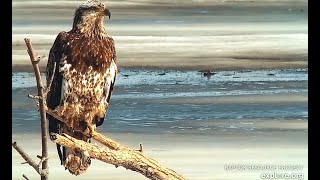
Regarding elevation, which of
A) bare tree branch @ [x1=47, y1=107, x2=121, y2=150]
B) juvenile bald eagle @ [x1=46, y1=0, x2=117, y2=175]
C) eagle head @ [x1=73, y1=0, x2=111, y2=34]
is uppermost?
eagle head @ [x1=73, y1=0, x2=111, y2=34]

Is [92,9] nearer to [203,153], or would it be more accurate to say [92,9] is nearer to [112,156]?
[112,156]

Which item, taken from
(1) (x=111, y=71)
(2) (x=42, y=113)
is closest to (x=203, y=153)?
(1) (x=111, y=71)

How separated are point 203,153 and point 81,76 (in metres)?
0.54

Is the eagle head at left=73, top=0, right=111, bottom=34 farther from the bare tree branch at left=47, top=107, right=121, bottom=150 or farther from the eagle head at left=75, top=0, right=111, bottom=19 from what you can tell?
the bare tree branch at left=47, top=107, right=121, bottom=150

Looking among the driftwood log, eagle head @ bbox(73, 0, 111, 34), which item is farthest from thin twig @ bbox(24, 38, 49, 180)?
eagle head @ bbox(73, 0, 111, 34)

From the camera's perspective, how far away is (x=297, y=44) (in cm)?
249

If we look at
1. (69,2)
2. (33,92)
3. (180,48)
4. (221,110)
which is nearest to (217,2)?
(180,48)

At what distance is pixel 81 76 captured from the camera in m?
2.42

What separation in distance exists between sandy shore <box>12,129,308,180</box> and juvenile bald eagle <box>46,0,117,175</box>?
0.27 feet

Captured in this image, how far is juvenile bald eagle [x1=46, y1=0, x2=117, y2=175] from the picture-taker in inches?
95.1

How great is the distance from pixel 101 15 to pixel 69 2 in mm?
132

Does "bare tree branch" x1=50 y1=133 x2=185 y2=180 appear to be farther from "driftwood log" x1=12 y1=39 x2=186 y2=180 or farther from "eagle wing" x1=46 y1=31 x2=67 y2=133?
"eagle wing" x1=46 y1=31 x2=67 y2=133

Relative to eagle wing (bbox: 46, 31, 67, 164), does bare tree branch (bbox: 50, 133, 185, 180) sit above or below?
below
